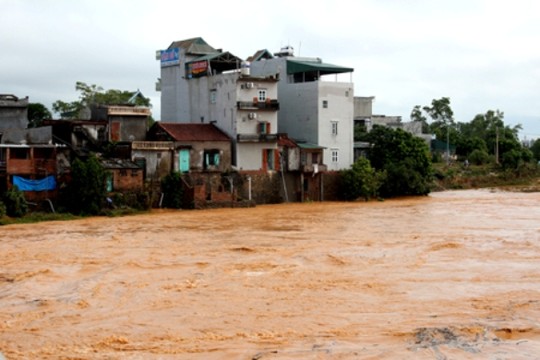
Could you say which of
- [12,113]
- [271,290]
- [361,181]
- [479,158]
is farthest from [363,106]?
[271,290]

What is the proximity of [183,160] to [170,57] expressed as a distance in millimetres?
10832

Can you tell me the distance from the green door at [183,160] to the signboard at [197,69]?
6949 millimetres

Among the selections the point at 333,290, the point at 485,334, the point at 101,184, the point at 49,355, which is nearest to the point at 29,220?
the point at 101,184

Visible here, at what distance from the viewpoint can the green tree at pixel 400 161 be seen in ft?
161

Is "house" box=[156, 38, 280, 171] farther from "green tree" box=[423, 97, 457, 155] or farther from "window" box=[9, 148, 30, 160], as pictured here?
"green tree" box=[423, 97, 457, 155]

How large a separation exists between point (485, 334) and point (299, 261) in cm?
988

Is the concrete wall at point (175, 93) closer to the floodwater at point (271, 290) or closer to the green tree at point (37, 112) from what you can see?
the green tree at point (37, 112)

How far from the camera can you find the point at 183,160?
42938 mm

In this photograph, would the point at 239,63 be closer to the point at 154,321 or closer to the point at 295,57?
the point at 295,57

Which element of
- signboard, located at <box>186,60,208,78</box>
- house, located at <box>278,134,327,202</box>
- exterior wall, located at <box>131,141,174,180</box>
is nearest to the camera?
exterior wall, located at <box>131,141,174,180</box>

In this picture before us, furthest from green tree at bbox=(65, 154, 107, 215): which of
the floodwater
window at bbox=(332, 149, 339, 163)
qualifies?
window at bbox=(332, 149, 339, 163)

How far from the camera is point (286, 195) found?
46.4 m

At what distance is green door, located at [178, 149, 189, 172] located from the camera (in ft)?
140

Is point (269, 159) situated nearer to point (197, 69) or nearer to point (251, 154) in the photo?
point (251, 154)
